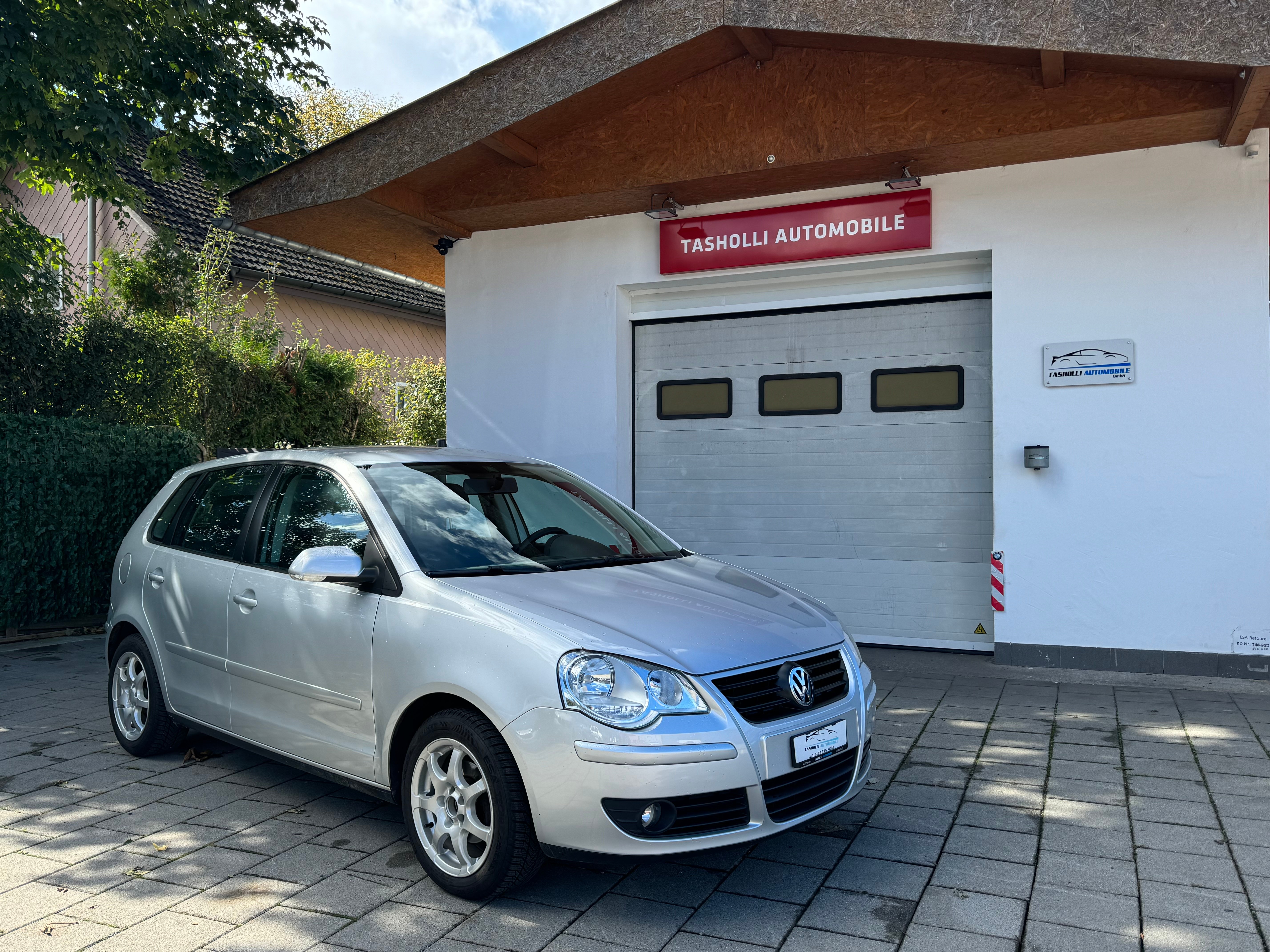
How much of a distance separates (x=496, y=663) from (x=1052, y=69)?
558cm

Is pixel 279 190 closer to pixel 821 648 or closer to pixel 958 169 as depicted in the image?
pixel 958 169

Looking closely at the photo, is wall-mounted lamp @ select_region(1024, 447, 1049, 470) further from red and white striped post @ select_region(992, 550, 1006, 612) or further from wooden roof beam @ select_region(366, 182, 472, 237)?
wooden roof beam @ select_region(366, 182, 472, 237)

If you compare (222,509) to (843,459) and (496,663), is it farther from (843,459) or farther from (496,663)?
(843,459)

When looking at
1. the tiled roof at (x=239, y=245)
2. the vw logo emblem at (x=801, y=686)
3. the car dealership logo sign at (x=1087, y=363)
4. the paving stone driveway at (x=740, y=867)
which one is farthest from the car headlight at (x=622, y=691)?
the tiled roof at (x=239, y=245)

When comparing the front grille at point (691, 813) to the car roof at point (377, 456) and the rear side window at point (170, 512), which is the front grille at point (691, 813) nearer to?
the car roof at point (377, 456)

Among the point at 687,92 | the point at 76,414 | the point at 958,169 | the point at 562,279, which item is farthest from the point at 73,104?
the point at 958,169

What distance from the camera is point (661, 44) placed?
6.96m

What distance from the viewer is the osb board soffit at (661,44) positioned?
562 centimetres

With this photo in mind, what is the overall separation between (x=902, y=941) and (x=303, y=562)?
2546 millimetres

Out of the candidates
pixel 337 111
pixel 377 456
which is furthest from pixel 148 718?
pixel 337 111

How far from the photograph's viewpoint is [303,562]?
3.93 metres

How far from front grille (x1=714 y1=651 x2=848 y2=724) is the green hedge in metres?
7.50

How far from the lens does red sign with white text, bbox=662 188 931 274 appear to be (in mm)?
8016

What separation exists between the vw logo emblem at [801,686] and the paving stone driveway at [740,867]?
0.70 meters
